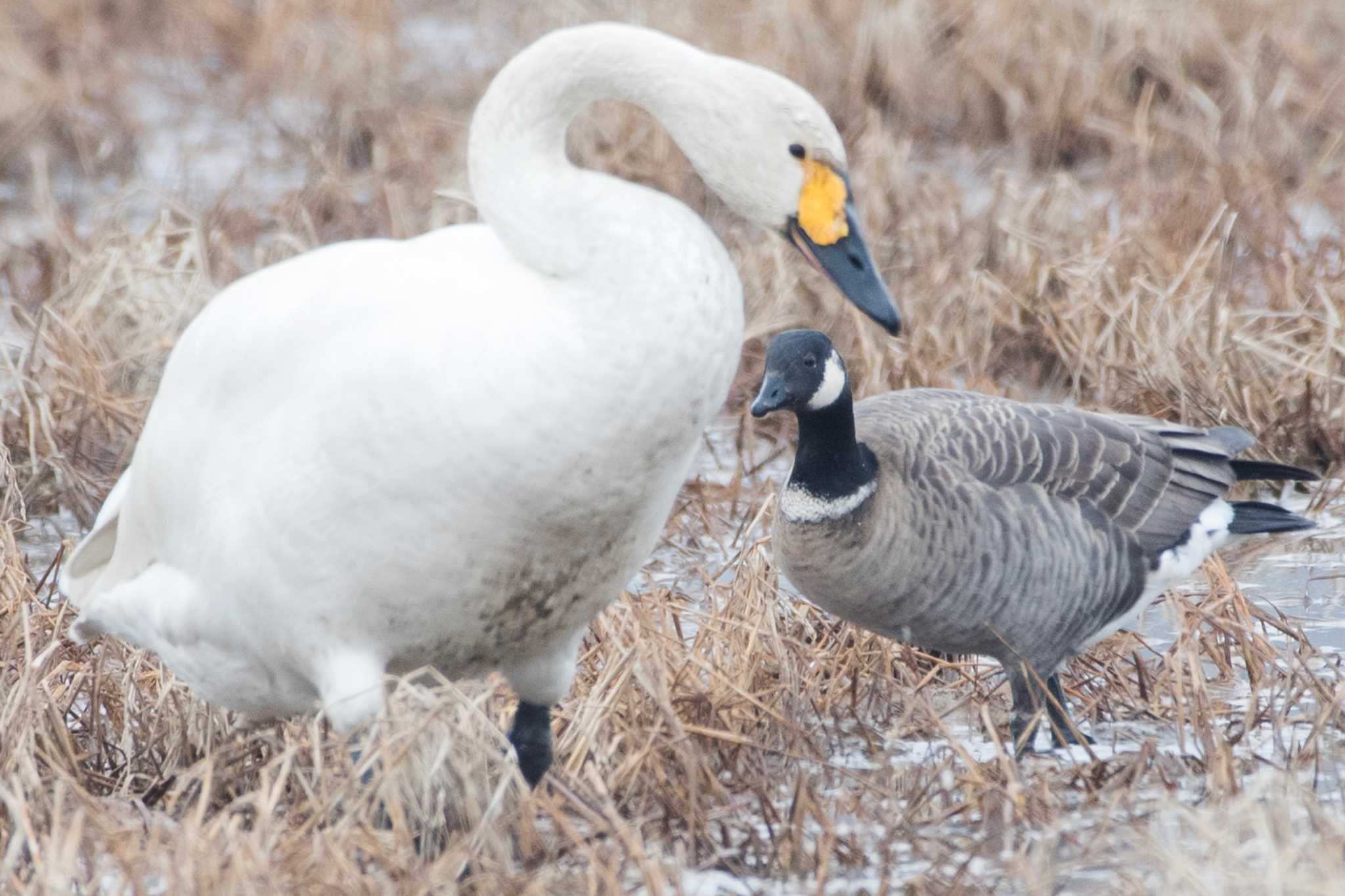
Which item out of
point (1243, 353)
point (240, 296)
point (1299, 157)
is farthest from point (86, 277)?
point (1299, 157)

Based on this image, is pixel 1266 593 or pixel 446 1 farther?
pixel 446 1

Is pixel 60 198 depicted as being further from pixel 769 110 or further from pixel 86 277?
pixel 769 110

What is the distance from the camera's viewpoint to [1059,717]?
4168 mm

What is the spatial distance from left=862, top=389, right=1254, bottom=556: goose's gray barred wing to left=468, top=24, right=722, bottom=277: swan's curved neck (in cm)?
156

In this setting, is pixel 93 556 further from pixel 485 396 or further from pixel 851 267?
pixel 851 267

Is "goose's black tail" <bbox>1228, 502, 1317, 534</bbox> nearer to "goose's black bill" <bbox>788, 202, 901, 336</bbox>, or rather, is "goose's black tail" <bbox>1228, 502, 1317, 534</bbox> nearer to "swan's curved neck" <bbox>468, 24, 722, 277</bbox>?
"goose's black bill" <bbox>788, 202, 901, 336</bbox>

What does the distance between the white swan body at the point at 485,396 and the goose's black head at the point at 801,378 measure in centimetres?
94

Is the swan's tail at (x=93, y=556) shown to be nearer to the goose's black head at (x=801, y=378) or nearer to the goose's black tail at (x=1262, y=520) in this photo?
the goose's black head at (x=801, y=378)

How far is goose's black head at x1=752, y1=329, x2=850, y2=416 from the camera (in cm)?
423

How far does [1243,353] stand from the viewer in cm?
548

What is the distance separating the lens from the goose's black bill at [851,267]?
Result: 309cm

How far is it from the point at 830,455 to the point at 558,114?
138 cm

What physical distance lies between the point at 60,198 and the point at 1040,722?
5759mm

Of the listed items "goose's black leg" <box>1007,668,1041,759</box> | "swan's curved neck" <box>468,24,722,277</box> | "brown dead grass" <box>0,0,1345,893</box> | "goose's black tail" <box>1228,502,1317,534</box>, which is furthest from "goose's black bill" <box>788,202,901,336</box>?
"goose's black tail" <box>1228,502,1317,534</box>
